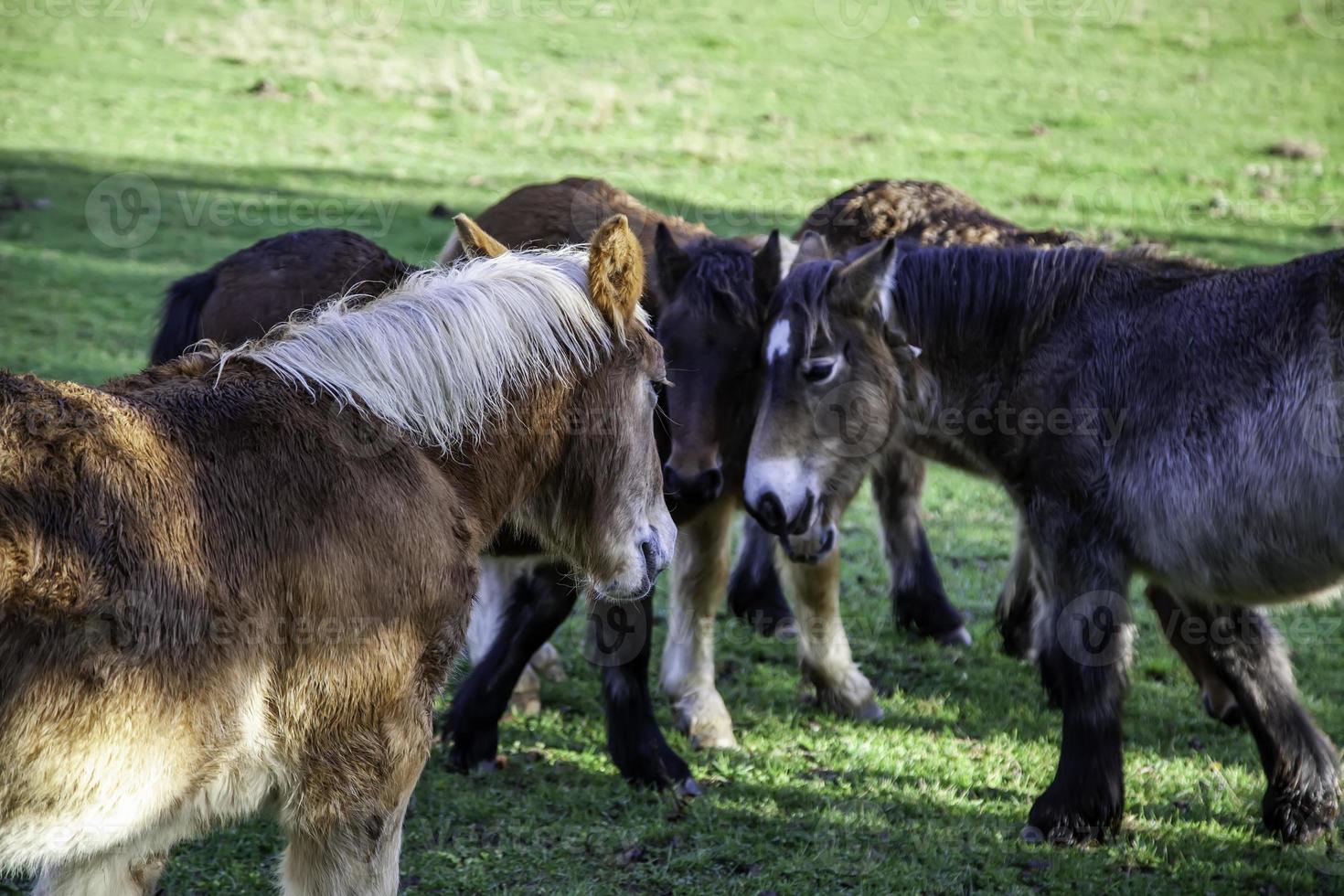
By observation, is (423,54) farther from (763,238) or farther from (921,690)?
(921,690)

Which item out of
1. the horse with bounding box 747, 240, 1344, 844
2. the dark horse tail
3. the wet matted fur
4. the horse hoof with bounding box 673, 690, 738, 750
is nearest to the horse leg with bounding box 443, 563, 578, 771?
the horse hoof with bounding box 673, 690, 738, 750

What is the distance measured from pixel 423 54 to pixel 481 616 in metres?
17.5

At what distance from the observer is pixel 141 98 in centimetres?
1967

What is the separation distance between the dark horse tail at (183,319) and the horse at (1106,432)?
268cm

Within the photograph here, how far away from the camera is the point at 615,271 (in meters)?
3.86

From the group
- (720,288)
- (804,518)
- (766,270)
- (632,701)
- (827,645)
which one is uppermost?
(766,270)

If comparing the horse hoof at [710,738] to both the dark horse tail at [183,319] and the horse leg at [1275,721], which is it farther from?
the dark horse tail at [183,319]

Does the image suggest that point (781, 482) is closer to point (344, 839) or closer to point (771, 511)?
point (771, 511)

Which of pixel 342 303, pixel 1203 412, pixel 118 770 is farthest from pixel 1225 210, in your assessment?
pixel 118 770

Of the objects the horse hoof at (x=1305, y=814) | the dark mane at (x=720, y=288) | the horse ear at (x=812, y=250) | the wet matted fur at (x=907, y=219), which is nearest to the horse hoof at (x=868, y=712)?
the horse hoof at (x=1305, y=814)

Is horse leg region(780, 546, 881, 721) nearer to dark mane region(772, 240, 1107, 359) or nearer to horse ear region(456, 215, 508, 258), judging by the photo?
dark mane region(772, 240, 1107, 359)

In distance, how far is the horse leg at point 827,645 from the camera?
6449mm

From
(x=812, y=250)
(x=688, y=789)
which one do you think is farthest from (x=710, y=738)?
(x=812, y=250)

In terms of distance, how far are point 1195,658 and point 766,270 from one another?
301cm
